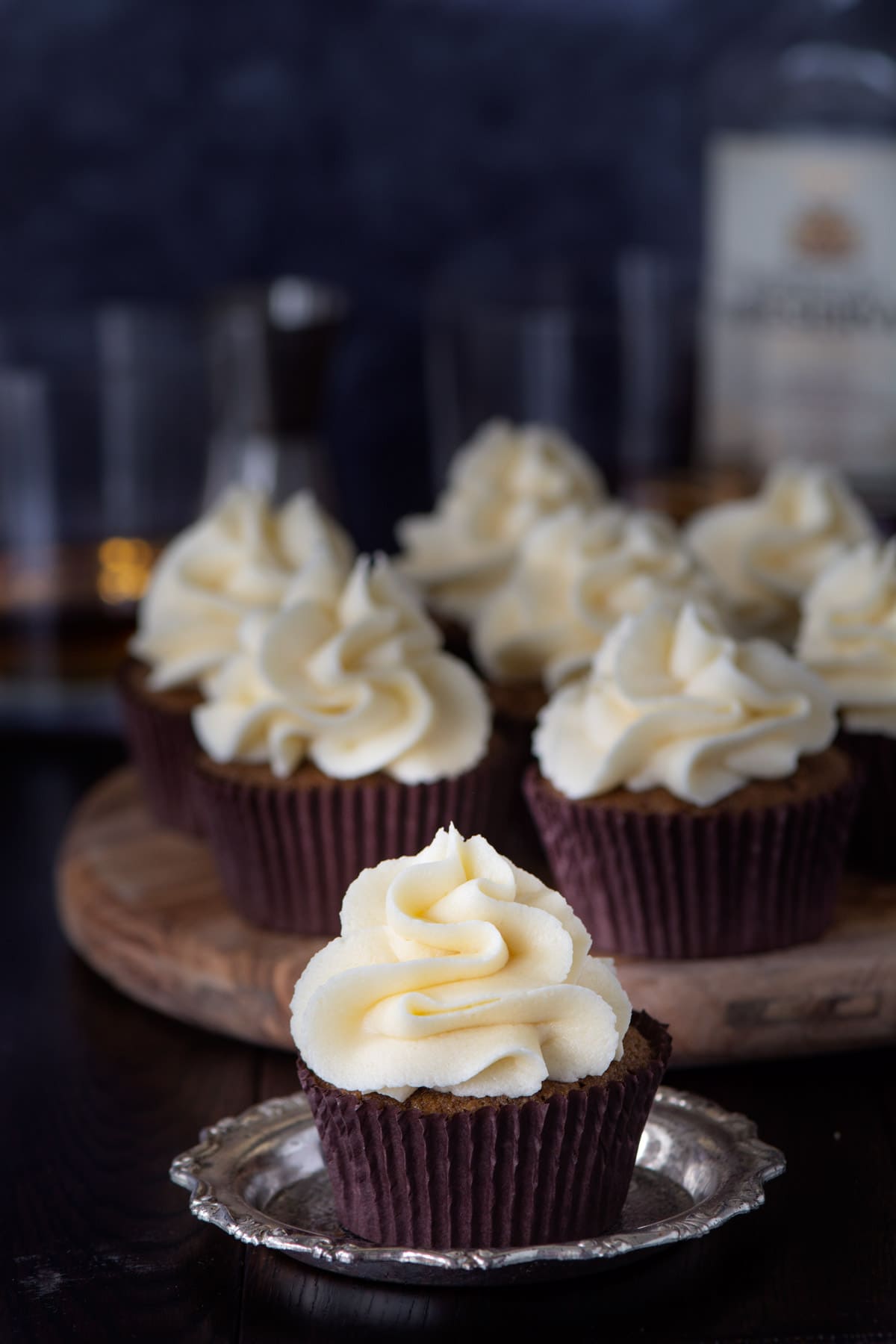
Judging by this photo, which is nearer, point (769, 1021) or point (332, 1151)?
point (332, 1151)

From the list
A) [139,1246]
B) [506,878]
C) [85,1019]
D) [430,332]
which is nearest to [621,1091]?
[506,878]

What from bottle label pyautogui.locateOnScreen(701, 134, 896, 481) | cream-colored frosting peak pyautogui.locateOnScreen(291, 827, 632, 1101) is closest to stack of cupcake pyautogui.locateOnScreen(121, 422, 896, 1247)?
cream-colored frosting peak pyautogui.locateOnScreen(291, 827, 632, 1101)

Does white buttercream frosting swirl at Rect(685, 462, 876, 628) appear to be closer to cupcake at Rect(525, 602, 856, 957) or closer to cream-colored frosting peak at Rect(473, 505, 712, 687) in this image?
cream-colored frosting peak at Rect(473, 505, 712, 687)

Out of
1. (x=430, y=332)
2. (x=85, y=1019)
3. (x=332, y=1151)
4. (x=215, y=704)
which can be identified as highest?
(x=430, y=332)

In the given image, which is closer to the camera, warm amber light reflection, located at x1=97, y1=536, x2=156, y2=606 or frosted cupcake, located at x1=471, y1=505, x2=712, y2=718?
frosted cupcake, located at x1=471, y1=505, x2=712, y2=718

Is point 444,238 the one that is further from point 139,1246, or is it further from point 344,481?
point 139,1246
